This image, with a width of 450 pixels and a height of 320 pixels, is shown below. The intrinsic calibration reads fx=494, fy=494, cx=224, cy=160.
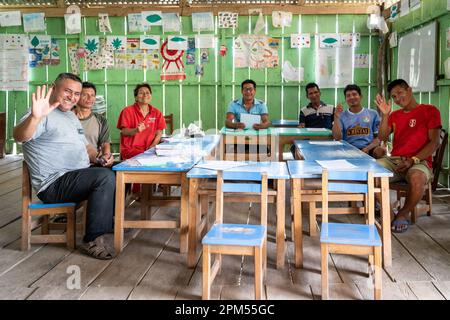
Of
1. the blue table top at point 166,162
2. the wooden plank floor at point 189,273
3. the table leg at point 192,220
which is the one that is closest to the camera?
the wooden plank floor at point 189,273

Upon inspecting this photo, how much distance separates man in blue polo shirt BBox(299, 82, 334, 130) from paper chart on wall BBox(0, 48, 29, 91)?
15.1ft

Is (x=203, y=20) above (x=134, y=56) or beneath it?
above

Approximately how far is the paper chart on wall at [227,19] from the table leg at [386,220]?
5043mm

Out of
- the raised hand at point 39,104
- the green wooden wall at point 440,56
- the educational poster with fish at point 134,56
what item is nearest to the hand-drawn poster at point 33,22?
the educational poster with fish at point 134,56

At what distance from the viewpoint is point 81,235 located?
369 centimetres

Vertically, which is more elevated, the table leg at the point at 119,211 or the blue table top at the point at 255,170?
the blue table top at the point at 255,170

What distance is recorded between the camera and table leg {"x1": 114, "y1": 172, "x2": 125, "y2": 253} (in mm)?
3178

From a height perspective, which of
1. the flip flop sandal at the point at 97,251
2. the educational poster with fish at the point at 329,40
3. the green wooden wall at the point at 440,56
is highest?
the educational poster with fish at the point at 329,40

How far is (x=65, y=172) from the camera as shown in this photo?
3.34 meters

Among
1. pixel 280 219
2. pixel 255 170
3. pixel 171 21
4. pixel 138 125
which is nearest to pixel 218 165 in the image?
pixel 255 170

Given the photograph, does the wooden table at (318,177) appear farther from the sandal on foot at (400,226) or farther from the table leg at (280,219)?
the sandal on foot at (400,226)

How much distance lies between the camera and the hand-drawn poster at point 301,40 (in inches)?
292

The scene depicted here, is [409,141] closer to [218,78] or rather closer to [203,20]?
[218,78]

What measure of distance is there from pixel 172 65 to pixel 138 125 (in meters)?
3.20
